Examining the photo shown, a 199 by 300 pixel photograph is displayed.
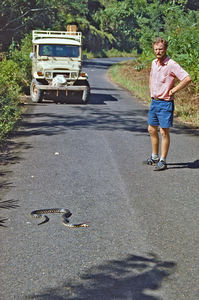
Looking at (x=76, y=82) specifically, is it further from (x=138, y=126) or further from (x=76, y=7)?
(x=76, y=7)

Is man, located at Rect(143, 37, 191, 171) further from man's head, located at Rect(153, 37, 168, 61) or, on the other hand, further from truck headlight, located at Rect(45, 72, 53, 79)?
truck headlight, located at Rect(45, 72, 53, 79)

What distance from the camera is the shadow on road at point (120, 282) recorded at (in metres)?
3.93

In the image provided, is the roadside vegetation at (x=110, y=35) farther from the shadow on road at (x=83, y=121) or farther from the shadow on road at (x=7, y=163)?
the shadow on road at (x=7, y=163)

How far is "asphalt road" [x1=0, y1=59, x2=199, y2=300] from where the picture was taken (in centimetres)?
416

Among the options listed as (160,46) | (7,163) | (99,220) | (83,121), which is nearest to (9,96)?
(83,121)

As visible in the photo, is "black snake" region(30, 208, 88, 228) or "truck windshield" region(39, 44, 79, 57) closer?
"black snake" region(30, 208, 88, 228)

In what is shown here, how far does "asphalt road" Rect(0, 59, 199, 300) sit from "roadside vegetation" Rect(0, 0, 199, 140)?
2369mm

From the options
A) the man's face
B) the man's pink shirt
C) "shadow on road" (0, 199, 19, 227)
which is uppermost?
the man's face

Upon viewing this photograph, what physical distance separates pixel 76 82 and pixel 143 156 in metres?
8.81

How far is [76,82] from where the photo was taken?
1775 centimetres

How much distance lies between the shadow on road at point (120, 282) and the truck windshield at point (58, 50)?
551 inches

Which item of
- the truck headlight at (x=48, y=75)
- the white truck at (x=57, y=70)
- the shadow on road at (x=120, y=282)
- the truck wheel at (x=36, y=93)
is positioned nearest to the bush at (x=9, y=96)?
the truck wheel at (x=36, y=93)

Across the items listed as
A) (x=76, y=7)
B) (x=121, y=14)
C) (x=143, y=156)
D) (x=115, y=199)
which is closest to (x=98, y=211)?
(x=115, y=199)

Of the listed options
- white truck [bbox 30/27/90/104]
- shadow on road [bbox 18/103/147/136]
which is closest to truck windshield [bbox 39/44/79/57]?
white truck [bbox 30/27/90/104]
